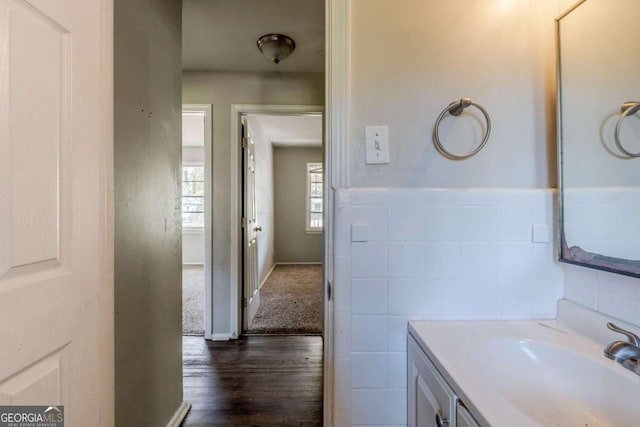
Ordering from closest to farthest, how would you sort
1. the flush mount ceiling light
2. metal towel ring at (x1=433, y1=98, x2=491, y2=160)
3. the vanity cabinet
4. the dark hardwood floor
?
the vanity cabinet
metal towel ring at (x1=433, y1=98, x2=491, y2=160)
the dark hardwood floor
the flush mount ceiling light

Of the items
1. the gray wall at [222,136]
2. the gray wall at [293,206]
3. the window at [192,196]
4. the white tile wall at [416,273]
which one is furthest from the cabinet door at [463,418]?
the window at [192,196]

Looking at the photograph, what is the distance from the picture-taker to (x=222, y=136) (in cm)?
256

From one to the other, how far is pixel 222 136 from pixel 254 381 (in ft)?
6.49

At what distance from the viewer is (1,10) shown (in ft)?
1.89

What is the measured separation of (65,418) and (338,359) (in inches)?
32.2

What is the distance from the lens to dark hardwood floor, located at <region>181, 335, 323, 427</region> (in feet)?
5.41

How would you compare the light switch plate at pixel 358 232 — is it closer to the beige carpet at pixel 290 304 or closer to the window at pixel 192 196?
the beige carpet at pixel 290 304

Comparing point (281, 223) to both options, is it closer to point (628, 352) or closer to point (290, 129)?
point (290, 129)

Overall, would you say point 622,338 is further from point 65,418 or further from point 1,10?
point 1,10

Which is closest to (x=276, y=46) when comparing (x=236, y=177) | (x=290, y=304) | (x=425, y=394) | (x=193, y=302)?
(x=236, y=177)

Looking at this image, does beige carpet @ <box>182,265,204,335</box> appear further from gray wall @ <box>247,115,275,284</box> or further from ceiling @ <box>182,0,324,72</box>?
ceiling @ <box>182,0,324,72</box>

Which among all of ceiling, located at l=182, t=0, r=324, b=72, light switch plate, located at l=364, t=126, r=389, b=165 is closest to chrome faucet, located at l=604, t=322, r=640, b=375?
light switch plate, located at l=364, t=126, r=389, b=165

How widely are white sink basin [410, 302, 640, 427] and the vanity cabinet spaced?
0.03m

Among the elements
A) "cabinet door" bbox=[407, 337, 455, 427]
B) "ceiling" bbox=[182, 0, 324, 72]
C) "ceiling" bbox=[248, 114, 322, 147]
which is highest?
"ceiling" bbox=[248, 114, 322, 147]
